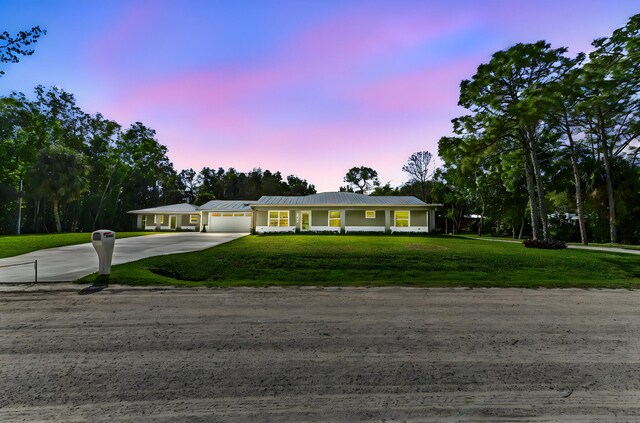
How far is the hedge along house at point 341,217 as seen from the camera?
93.0ft

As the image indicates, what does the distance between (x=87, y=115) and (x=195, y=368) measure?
52310 mm

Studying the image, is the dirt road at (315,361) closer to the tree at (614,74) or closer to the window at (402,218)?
the tree at (614,74)

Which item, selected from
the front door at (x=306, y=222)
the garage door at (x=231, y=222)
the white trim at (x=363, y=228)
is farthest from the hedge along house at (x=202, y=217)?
the white trim at (x=363, y=228)

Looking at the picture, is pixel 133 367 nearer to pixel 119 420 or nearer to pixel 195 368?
pixel 195 368

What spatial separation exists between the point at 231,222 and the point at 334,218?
40.6ft

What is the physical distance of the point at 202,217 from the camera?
3466 cm

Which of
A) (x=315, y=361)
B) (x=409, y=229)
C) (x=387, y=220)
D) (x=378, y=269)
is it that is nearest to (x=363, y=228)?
(x=387, y=220)

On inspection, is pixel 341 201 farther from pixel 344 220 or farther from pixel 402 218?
pixel 402 218

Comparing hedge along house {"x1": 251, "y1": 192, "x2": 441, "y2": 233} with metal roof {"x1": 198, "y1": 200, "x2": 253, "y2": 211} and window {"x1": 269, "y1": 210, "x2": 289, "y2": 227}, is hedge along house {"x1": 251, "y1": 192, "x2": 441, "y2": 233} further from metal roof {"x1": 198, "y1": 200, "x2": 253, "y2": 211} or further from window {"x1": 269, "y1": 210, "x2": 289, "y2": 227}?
metal roof {"x1": 198, "y1": 200, "x2": 253, "y2": 211}

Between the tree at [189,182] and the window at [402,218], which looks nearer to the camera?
the window at [402,218]

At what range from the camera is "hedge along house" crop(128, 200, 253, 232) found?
34031mm

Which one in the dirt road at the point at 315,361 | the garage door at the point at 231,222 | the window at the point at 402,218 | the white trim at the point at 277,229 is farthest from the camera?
the garage door at the point at 231,222

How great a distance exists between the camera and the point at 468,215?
4769 centimetres

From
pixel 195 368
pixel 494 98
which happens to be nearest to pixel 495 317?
pixel 195 368
